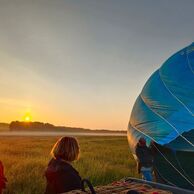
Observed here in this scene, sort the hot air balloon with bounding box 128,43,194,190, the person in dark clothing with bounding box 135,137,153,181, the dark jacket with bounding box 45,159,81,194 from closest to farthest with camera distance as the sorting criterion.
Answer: the dark jacket with bounding box 45,159,81,194 → the hot air balloon with bounding box 128,43,194,190 → the person in dark clothing with bounding box 135,137,153,181

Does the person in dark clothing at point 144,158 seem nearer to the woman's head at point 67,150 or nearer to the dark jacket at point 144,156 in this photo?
the dark jacket at point 144,156

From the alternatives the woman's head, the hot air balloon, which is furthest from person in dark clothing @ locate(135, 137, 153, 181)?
the woman's head

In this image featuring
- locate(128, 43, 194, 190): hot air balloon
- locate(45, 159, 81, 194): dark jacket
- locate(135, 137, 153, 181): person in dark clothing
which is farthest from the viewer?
locate(135, 137, 153, 181): person in dark clothing

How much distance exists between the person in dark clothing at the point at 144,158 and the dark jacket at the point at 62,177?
2520 millimetres

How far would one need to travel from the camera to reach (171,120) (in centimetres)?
556

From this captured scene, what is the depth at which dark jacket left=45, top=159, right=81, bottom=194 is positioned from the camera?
3.73 meters

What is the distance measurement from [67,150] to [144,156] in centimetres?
278

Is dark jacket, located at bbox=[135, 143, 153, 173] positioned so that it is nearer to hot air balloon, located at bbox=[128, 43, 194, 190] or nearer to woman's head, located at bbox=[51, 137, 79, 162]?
hot air balloon, located at bbox=[128, 43, 194, 190]

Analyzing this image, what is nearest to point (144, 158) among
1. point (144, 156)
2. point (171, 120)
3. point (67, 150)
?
point (144, 156)

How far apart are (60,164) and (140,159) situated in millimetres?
2882

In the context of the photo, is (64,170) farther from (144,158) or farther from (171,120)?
(144,158)

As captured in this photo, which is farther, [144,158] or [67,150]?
[144,158]

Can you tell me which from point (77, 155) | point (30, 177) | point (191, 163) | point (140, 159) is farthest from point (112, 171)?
point (77, 155)

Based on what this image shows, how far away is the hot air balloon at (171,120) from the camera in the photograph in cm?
545
